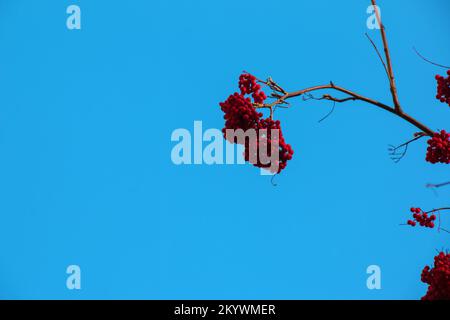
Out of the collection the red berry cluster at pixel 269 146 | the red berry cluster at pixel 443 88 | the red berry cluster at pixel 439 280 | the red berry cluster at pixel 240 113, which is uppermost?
the red berry cluster at pixel 443 88

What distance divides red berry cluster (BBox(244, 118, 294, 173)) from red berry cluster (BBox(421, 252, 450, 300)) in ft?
5.74

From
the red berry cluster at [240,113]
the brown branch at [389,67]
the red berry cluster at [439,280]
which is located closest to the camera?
the brown branch at [389,67]

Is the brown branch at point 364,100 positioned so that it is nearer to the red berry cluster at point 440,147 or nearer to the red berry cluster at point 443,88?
the red berry cluster at point 440,147

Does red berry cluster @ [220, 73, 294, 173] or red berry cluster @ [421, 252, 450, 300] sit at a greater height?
red berry cluster @ [220, 73, 294, 173]

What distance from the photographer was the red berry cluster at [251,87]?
4902 mm

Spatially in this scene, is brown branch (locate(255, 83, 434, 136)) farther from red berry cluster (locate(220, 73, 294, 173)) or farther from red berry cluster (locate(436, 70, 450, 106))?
red berry cluster (locate(436, 70, 450, 106))

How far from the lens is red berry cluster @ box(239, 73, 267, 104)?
490cm

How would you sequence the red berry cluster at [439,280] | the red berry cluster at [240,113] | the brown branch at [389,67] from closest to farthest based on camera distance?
the brown branch at [389,67], the red berry cluster at [240,113], the red berry cluster at [439,280]

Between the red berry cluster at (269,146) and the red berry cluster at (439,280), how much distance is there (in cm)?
175

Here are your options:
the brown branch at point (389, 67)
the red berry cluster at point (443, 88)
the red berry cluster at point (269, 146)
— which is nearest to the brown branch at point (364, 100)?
the brown branch at point (389, 67)

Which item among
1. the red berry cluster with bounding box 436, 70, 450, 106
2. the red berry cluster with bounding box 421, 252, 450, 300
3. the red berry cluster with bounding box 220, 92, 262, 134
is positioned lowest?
the red berry cluster with bounding box 421, 252, 450, 300

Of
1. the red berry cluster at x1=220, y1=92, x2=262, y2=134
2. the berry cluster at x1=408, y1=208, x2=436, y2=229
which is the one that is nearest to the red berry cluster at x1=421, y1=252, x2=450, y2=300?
the berry cluster at x1=408, y1=208, x2=436, y2=229
